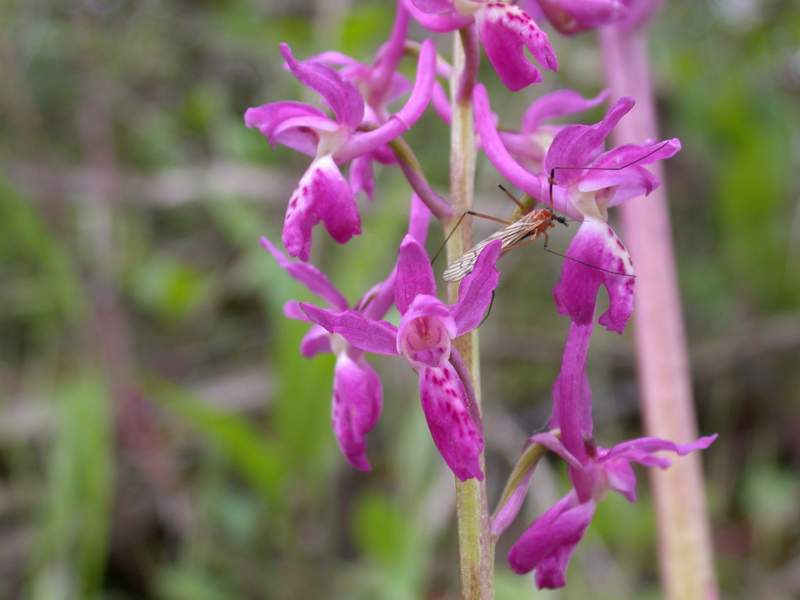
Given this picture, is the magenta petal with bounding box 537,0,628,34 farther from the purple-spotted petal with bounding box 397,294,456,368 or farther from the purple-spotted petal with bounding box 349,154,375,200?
the purple-spotted petal with bounding box 397,294,456,368

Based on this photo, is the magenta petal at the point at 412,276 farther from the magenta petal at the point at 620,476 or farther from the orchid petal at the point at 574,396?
the magenta petal at the point at 620,476

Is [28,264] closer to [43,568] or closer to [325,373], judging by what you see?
[43,568]

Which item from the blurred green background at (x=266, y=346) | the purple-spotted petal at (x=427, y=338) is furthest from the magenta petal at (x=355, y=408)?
the blurred green background at (x=266, y=346)

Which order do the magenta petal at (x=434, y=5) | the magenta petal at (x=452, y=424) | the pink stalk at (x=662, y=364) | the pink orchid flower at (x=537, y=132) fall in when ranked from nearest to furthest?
1. the magenta petal at (x=452, y=424)
2. the magenta petal at (x=434, y=5)
3. the pink orchid flower at (x=537, y=132)
4. the pink stalk at (x=662, y=364)

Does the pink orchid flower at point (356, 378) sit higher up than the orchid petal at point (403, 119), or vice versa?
the orchid petal at point (403, 119)

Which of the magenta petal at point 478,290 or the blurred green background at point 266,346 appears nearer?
the magenta petal at point 478,290

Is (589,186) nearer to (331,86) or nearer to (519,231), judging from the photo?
(519,231)

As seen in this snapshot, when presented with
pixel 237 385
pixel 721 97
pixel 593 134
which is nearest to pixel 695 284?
pixel 721 97
